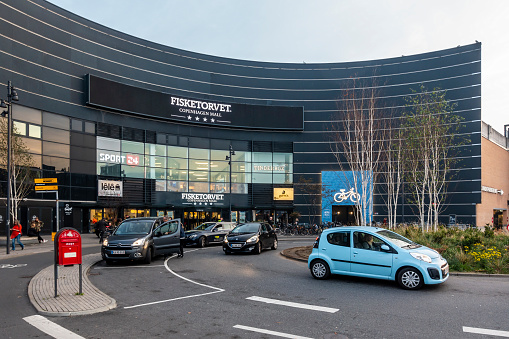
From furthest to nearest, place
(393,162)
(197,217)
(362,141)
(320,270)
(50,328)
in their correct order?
(197,217), (393,162), (362,141), (320,270), (50,328)

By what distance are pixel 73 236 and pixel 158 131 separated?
34.6m

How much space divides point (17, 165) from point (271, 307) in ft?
90.5

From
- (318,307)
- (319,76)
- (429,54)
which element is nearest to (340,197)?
(319,76)

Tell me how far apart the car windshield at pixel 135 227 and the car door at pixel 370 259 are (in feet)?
27.2

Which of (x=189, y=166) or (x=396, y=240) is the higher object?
(x=189, y=166)

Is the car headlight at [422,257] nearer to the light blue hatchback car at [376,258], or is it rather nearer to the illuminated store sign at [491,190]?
the light blue hatchback car at [376,258]

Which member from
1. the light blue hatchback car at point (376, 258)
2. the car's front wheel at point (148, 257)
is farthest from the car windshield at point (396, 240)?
the car's front wheel at point (148, 257)

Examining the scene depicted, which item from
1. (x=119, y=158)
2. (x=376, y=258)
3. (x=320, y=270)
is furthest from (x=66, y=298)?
(x=119, y=158)

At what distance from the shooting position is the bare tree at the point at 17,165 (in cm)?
2842

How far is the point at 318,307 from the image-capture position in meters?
8.18

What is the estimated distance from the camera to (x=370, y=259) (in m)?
10.6

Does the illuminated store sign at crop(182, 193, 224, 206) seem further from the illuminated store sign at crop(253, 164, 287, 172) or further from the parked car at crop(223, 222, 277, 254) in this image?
the parked car at crop(223, 222, 277, 254)

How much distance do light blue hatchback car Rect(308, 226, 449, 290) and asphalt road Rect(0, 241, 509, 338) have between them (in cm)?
32

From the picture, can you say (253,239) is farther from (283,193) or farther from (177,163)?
(283,193)
